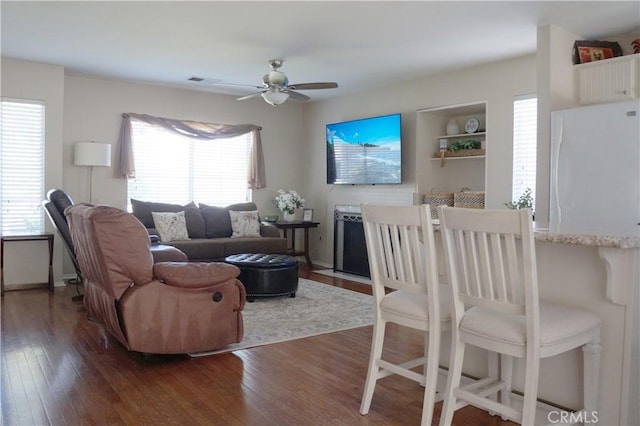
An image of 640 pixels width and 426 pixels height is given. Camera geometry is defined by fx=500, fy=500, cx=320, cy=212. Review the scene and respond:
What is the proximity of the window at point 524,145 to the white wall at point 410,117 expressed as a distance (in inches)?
2.5

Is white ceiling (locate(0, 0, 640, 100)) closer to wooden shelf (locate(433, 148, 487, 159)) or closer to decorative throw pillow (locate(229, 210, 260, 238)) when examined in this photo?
wooden shelf (locate(433, 148, 487, 159))

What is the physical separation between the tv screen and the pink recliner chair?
3630 mm

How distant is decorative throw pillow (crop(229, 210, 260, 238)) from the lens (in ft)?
22.6

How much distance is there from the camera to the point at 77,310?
15.6ft

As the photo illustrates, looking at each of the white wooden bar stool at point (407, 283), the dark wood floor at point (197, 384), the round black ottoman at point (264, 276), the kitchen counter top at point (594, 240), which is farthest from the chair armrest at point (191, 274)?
the kitchen counter top at point (594, 240)

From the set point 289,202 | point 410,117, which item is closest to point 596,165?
point 410,117

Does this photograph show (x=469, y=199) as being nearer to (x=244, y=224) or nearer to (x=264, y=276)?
(x=264, y=276)

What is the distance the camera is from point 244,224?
22.7 feet

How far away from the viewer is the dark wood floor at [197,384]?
99.6 inches

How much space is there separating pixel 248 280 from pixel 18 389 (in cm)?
260

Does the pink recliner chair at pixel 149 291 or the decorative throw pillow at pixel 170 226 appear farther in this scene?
the decorative throw pillow at pixel 170 226

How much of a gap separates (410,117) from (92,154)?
398 cm

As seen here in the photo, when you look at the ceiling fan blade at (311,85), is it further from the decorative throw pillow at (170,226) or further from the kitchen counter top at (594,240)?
the kitchen counter top at (594,240)

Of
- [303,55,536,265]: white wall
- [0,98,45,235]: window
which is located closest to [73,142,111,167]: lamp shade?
[0,98,45,235]: window
